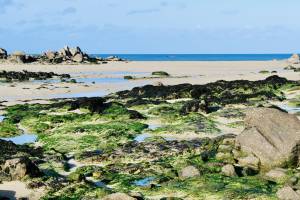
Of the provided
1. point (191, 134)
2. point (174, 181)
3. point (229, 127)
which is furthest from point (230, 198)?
point (229, 127)

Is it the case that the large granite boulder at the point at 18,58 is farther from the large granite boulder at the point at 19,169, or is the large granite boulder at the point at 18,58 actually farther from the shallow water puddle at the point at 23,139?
the large granite boulder at the point at 19,169

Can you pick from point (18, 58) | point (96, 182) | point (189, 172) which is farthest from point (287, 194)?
point (18, 58)

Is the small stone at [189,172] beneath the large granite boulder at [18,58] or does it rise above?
beneath

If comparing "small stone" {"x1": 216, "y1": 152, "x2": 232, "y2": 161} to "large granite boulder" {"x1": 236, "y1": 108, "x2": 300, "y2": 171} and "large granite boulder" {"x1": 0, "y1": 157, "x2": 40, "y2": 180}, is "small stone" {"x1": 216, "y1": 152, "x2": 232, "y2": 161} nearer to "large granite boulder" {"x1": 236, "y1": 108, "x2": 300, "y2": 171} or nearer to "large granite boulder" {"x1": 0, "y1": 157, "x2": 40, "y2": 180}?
"large granite boulder" {"x1": 236, "y1": 108, "x2": 300, "y2": 171}

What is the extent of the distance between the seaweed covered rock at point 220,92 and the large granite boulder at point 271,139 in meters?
12.8

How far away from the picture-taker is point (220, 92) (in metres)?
36.5

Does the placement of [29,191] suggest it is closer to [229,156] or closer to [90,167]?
[90,167]

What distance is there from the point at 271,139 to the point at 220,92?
19.9 m

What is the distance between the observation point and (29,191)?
579 inches

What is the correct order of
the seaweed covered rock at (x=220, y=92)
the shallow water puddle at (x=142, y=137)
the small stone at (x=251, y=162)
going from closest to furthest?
the small stone at (x=251, y=162)
the shallow water puddle at (x=142, y=137)
the seaweed covered rock at (x=220, y=92)

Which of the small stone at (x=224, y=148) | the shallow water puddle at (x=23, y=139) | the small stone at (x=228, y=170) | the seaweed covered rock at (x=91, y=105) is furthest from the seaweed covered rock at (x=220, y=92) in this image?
the small stone at (x=228, y=170)

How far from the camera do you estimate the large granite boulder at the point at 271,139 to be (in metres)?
16.1

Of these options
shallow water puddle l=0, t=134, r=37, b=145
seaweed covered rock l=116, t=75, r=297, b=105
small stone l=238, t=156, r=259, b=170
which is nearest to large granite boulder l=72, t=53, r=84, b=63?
seaweed covered rock l=116, t=75, r=297, b=105

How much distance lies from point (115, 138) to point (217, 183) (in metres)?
8.25
